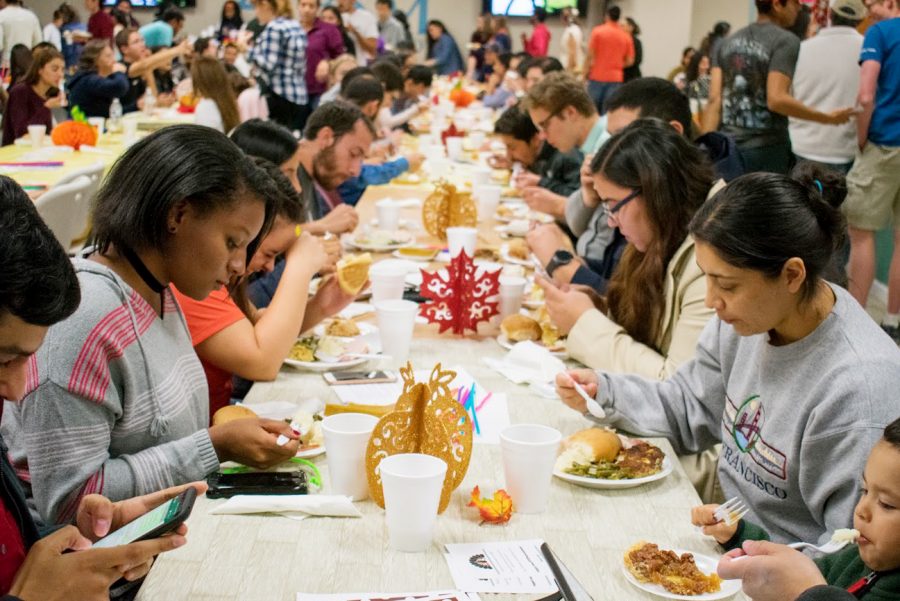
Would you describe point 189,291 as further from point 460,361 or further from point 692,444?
point 692,444

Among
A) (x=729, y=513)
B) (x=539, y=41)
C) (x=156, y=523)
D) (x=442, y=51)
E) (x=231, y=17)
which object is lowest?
(x=442, y=51)

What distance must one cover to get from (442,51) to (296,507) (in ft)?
47.7

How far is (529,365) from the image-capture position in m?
2.49

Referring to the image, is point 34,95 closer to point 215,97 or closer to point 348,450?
point 215,97

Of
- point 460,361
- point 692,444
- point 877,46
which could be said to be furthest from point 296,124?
point 692,444

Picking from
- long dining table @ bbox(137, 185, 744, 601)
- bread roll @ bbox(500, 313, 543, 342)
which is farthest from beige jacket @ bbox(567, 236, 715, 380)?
long dining table @ bbox(137, 185, 744, 601)

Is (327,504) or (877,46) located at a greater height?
(877,46)

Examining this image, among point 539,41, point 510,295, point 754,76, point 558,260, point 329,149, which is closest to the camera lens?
point 510,295

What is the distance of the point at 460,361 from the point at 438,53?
1368 centimetres

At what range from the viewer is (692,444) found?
2.16 metres

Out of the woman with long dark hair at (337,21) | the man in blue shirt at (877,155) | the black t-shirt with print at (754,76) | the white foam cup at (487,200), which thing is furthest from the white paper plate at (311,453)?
the woman with long dark hair at (337,21)

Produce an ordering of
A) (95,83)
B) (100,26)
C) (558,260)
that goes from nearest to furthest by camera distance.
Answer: (558,260)
(95,83)
(100,26)

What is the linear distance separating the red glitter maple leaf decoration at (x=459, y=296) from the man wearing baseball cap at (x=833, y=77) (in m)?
A: 3.10

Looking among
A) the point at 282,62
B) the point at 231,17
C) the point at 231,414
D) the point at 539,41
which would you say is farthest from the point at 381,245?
the point at 231,17
